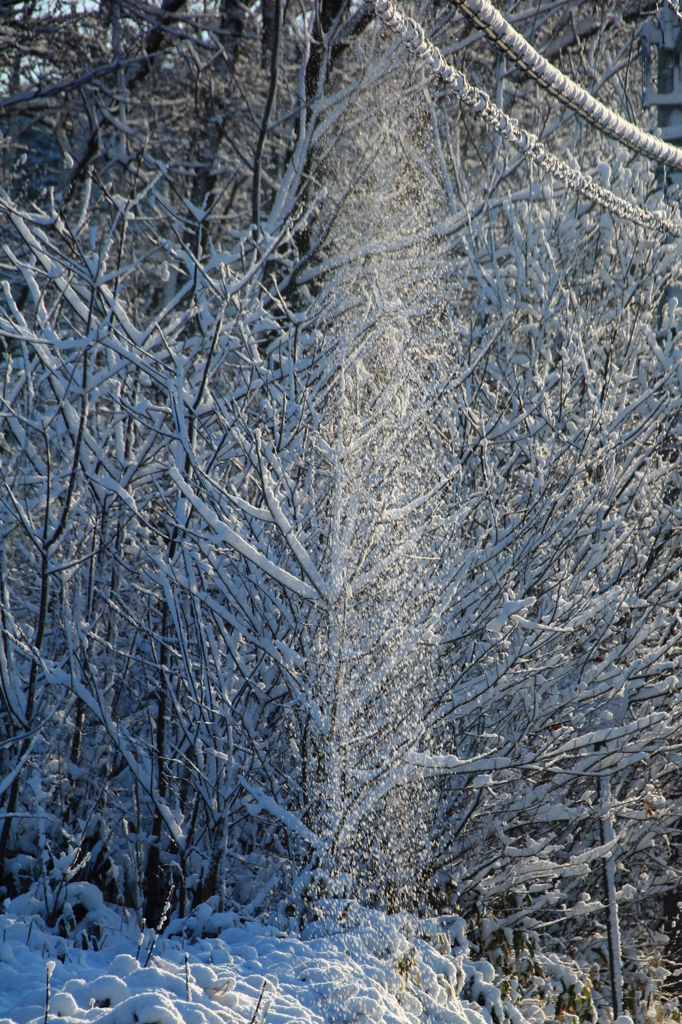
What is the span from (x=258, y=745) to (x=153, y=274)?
7.77 metres

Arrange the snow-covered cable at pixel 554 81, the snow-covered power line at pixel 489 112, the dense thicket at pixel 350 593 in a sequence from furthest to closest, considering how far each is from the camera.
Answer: the dense thicket at pixel 350 593 → the snow-covered power line at pixel 489 112 → the snow-covered cable at pixel 554 81

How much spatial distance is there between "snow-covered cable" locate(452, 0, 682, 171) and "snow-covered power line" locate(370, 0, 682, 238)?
1.03 feet

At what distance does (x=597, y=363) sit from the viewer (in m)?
5.56

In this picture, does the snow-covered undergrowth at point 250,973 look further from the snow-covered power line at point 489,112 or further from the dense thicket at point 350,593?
the snow-covered power line at point 489,112

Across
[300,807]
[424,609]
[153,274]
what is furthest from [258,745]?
[153,274]

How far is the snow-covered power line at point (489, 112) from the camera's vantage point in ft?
11.3

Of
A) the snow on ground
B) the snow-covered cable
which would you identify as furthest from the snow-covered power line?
the snow on ground

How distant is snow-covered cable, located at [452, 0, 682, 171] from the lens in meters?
3.08

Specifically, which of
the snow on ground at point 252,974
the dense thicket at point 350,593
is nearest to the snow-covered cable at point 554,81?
the dense thicket at point 350,593

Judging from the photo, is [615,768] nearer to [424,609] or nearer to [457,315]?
[424,609]

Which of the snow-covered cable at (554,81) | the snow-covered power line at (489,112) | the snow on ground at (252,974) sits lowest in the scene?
the snow on ground at (252,974)

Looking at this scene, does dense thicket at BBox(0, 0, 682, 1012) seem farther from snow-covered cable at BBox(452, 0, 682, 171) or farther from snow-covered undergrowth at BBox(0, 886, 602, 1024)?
snow-covered cable at BBox(452, 0, 682, 171)

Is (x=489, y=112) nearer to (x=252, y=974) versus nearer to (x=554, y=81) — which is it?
(x=554, y=81)

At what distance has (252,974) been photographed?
9.96 ft
